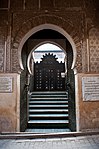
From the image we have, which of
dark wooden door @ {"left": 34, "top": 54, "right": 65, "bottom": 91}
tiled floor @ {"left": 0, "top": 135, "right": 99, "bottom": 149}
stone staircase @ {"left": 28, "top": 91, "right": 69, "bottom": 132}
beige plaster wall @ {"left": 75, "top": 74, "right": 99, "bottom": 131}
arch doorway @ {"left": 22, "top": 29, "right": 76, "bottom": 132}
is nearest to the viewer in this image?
tiled floor @ {"left": 0, "top": 135, "right": 99, "bottom": 149}

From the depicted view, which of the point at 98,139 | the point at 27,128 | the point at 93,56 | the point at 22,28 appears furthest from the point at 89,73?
the point at 27,128

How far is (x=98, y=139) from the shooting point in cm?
381

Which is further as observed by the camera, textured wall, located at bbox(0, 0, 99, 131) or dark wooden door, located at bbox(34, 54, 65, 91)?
dark wooden door, located at bbox(34, 54, 65, 91)

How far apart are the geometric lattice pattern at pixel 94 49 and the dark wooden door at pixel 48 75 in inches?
272

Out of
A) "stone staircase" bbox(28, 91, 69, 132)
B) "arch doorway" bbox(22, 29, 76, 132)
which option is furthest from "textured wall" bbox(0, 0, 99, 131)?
"stone staircase" bbox(28, 91, 69, 132)

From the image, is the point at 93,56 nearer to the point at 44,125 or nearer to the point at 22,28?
the point at 22,28

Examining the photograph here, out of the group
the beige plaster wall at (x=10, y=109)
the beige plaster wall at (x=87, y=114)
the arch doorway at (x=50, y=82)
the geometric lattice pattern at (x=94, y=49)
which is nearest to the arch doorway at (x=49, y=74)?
the arch doorway at (x=50, y=82)

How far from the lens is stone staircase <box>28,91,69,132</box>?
6164 mm

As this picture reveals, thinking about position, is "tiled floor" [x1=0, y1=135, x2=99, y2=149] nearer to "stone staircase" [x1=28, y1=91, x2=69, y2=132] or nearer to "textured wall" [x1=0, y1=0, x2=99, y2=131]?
"textured wall" [x1=0, y1=0, x2=99, y2=131]

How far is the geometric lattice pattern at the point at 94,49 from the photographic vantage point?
451cm

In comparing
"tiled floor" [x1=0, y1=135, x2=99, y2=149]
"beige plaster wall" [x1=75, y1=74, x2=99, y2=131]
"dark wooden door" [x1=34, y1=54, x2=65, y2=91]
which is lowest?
"tiled floor" [x1=0, y1=135, x2=99, y2=149]

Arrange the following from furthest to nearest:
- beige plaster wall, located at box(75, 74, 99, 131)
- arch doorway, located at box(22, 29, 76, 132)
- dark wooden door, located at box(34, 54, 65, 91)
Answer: dark wooden door, located at box(34, 54, 65, 91)
arch doorway, located at box(22, 29, 76, 132)
beige plaster wall, located at box(75, 74, 99, 131)

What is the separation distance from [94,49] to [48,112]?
3463 mm

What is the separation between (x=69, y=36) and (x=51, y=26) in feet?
1.81
